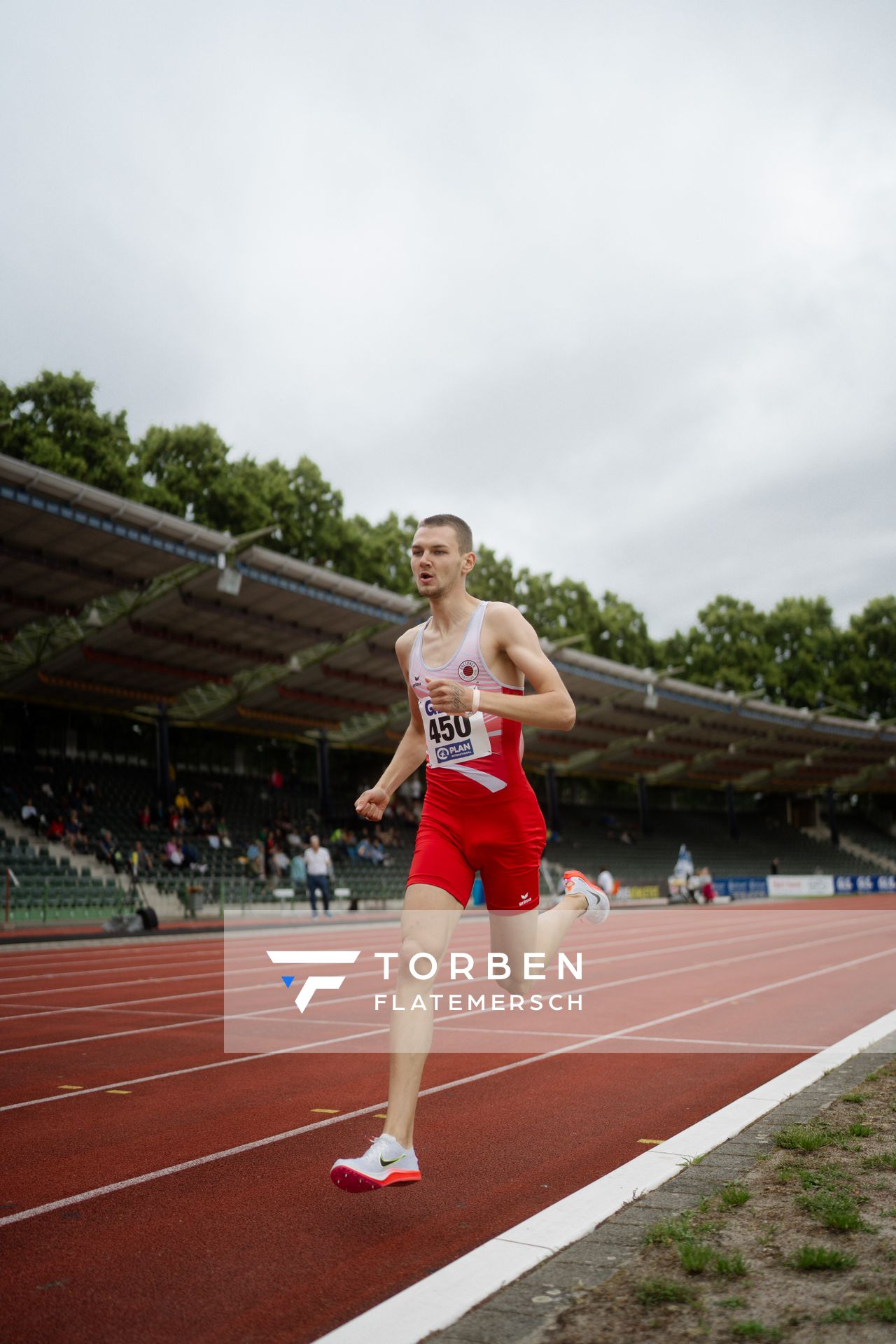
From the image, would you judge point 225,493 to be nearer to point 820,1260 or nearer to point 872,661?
point 820,1260

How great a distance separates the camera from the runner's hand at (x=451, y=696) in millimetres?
3592

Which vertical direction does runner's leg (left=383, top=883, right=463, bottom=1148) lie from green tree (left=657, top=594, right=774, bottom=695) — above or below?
below

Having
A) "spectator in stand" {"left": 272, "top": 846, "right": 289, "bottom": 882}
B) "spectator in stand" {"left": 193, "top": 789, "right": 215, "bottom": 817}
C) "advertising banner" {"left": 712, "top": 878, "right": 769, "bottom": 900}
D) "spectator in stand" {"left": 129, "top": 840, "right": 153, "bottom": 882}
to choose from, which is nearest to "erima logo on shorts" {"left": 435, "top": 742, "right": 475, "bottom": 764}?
"spectator in stand" {"left": 129, "top": 840, "right": 153, "bottom": 882}

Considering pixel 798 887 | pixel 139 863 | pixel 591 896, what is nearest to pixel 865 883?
pixel 798 887

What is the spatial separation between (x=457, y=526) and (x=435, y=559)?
17 centimetres

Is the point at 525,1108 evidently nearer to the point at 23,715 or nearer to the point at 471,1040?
the point at 471,1040

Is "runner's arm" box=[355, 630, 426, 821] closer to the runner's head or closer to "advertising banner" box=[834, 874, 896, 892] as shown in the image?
the runner's head

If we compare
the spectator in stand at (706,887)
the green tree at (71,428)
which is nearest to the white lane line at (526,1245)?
the green tree at (71,428)

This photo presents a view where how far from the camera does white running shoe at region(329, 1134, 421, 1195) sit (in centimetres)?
354

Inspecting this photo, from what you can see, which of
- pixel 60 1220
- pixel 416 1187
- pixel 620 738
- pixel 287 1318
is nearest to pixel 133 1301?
pixel 287 1318

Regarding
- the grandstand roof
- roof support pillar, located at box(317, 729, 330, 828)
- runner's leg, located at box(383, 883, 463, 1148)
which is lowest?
runner's leg, located at box(383, 883, 463, 1148)

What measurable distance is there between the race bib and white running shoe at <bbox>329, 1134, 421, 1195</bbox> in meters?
1.33

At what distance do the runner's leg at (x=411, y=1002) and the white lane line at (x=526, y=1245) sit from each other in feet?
1.66

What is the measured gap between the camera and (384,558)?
159 ft
